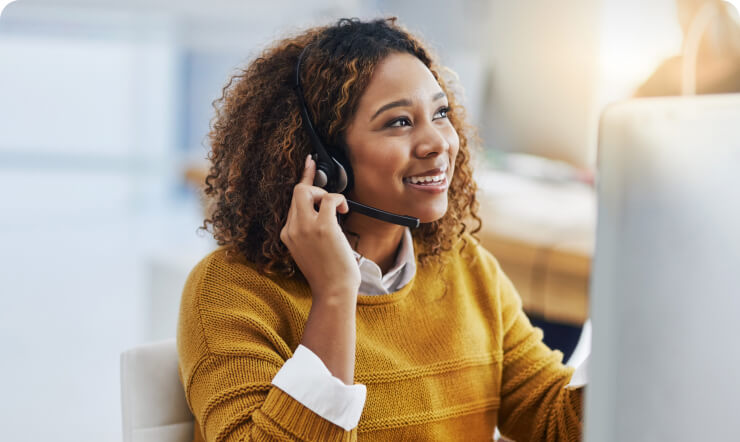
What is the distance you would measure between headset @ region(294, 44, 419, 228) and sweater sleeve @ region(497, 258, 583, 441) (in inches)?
10.5

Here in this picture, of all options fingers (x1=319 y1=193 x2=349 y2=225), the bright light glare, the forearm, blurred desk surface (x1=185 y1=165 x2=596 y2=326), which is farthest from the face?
the bright light glare

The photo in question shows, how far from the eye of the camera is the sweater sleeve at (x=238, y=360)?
0.79m

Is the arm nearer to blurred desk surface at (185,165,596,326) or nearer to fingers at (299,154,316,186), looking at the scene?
fingers at (299,154,316,186)

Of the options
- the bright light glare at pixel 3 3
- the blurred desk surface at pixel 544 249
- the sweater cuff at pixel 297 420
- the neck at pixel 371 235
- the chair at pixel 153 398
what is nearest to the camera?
the sweater cuff at pixel 297 420

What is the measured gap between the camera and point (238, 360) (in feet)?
2.76

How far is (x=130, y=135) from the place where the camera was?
21.1 ft

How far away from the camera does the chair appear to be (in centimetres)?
96

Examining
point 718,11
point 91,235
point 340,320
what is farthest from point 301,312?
point 91,235

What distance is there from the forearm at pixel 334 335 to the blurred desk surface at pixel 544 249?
1.74 meters

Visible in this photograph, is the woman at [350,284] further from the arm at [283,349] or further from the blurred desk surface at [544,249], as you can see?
the blurred desk surface at [544,249]

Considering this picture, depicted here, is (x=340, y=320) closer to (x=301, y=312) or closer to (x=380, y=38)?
(x=301, y=312)

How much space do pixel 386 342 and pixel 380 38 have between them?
16.6 inches

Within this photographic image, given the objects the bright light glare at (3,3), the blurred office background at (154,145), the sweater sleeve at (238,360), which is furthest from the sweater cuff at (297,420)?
the bright light glare at (3,3)

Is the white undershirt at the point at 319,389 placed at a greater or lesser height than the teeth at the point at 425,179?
lesser
